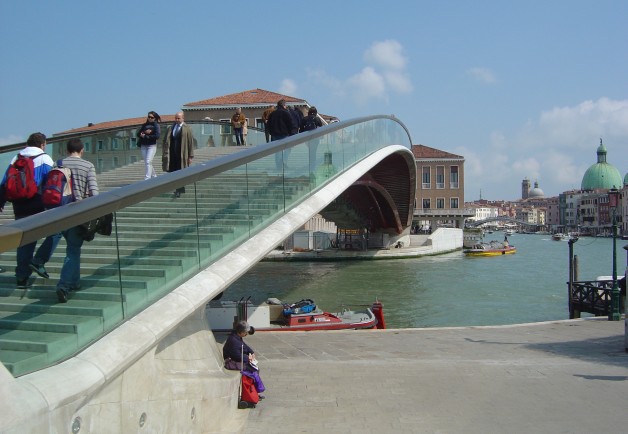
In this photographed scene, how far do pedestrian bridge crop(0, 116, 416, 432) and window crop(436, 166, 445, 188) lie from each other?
49762mm

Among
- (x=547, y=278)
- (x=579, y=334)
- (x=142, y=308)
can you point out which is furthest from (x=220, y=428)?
(x=547, y=278)

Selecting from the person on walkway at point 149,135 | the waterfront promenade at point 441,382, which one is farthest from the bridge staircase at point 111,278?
the person on walkway at point 149,135

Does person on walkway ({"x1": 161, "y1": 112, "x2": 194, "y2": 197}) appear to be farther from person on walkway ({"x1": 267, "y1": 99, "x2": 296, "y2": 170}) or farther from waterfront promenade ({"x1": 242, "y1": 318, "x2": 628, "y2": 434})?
person on walkway ({"x1": 267, "y1": 99, "x2": 296, "y2": 170})

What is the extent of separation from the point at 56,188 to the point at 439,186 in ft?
176

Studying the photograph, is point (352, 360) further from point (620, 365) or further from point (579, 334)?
point (579, 334)

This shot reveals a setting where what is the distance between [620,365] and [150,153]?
593cm

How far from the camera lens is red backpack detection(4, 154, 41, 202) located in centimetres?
423

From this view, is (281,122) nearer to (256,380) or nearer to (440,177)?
(256,380)

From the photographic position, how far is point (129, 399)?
353cm

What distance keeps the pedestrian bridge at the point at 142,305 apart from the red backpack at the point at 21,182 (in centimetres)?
50

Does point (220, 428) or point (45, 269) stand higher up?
point (45, 269)

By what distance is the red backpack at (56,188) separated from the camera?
418cm

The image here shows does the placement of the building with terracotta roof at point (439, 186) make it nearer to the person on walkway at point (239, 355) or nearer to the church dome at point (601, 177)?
the person on walkway at point (239, 355)

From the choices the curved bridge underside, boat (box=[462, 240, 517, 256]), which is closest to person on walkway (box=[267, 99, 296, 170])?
the curved bridge underside
